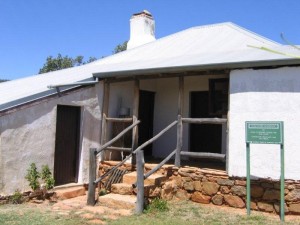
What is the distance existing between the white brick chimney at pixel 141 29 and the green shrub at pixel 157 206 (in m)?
8.16

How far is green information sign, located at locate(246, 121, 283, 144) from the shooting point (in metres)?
6.59

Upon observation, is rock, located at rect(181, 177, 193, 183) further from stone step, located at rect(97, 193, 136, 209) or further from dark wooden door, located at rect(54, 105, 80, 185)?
dark wooden door, located at rect(54, 105, 80, 185)

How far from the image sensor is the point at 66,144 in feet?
29.7

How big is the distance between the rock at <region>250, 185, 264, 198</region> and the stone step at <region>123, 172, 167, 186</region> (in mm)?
1974

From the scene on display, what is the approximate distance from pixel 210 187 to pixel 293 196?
1717 mm

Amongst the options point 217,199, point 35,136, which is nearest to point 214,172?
point 217,199

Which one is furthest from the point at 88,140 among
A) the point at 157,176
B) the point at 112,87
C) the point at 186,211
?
the point at 186,211

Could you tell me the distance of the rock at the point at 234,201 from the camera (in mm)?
7402

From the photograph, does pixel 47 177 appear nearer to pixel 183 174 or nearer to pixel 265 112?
pixel 183 174

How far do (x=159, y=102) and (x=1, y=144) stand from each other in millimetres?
5320

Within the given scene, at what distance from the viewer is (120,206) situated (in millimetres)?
7211

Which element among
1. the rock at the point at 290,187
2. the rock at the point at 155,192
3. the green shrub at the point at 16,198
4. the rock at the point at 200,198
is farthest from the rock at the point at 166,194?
the green shrub at the point at 16,198

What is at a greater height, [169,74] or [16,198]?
[169,74]

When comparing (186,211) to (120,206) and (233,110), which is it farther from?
(233,110)
